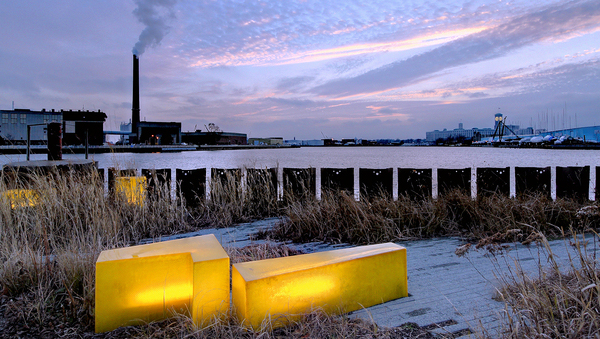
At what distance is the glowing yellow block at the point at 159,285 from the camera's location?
2494 mm

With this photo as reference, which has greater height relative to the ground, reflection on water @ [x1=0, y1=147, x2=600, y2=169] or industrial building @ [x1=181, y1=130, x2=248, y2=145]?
industrial building @ [x1=181, y1=130, x2=248, y2=145]

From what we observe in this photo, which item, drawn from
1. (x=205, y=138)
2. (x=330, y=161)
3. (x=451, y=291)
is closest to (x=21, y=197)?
(x=451, y=291)

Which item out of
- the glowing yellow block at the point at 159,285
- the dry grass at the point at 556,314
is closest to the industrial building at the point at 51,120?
the glowing yellow block at the point at 159,285

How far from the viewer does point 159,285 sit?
8.64 ft

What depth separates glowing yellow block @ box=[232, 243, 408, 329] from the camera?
245 centimetres

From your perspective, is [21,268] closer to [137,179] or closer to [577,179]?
[137,179]

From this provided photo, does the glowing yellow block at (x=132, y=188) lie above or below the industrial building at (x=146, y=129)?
below

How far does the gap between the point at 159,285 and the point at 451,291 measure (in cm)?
253

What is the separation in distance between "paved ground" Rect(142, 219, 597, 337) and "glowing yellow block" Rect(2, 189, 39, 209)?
4490 mm

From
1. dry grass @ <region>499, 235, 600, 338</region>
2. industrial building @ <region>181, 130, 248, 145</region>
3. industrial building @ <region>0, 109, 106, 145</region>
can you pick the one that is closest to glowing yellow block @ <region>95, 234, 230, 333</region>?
dry grass @ <region>499, 235, 600, 338</region>

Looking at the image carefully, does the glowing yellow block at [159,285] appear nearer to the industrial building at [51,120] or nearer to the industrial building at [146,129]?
the industrial building at [51,120]

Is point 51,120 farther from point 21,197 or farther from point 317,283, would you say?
point 317,283

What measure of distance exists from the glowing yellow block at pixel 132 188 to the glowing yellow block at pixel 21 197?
128cm

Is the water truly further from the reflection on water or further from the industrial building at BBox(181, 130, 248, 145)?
the industrial building at BBox(181, 130, 248, 145)
